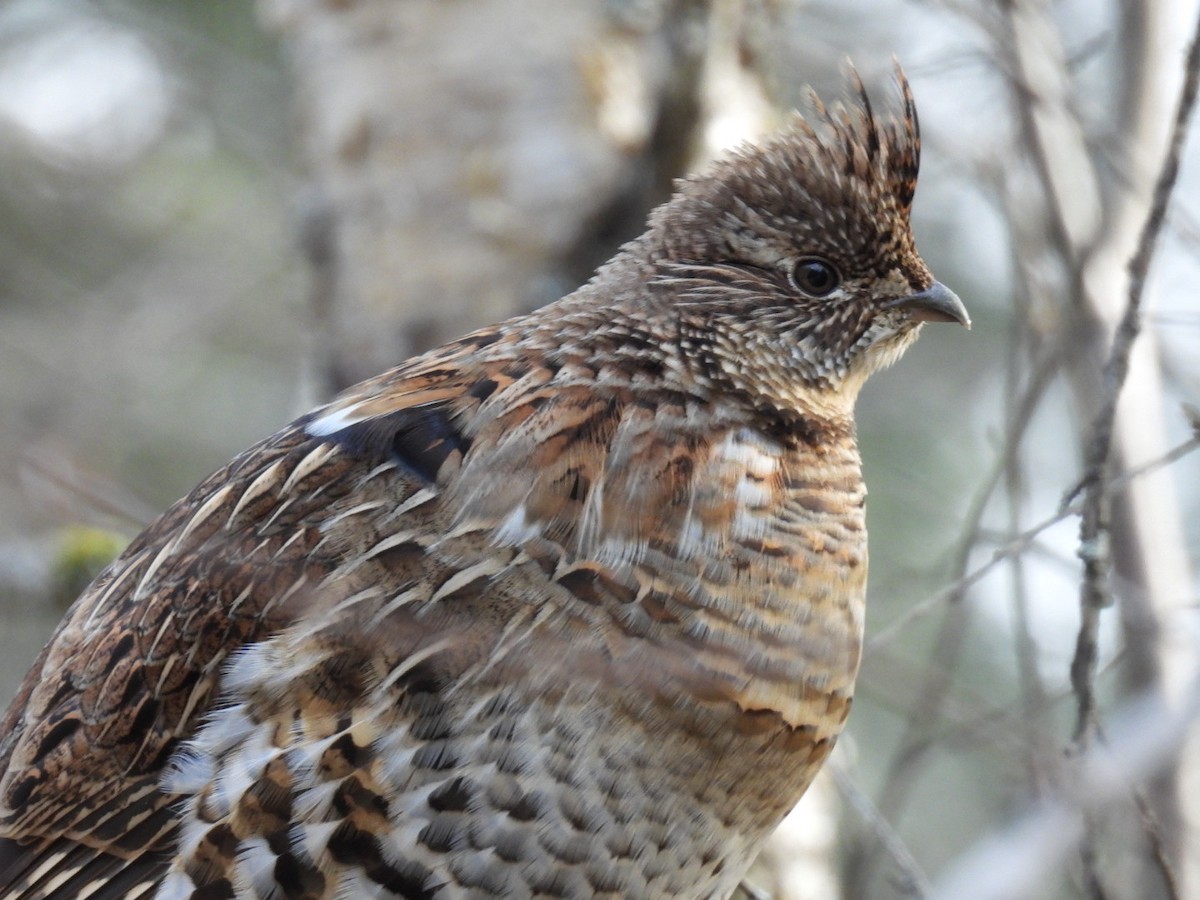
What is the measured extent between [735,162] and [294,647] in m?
1.44

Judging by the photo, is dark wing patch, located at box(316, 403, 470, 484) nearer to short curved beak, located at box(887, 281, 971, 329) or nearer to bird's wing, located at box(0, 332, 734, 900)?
bird's wing, located at box(0, 332, 734, 900)

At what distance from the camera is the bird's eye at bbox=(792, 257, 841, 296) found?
9.62 ft

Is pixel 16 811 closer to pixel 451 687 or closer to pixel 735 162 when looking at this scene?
pixel 451 687

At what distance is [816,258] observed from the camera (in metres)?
2.95

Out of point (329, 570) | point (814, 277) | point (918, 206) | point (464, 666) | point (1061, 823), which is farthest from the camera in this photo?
point (918, 206)

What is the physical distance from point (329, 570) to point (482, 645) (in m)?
0.32

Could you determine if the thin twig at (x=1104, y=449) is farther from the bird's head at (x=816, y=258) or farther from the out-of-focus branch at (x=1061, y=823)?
the bird's head at (x=816, y=258)

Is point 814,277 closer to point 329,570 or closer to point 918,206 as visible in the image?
point 329,570

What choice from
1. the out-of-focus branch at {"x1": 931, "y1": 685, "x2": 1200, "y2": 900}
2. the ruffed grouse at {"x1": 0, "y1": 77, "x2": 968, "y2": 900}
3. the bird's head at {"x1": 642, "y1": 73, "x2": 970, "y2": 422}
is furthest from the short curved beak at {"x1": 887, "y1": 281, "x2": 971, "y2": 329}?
the out-of-focus branch at {"x1": 931, "y1": 685, "x2": 1200, "y2": 900}

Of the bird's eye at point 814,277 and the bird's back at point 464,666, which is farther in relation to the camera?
the bird's eye at point 814,277

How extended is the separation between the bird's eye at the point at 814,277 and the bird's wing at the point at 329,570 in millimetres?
464

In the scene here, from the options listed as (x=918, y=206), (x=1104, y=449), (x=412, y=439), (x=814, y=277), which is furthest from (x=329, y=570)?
(x=918, y=206)

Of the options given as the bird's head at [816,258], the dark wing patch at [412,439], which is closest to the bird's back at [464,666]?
the dark wing patch at [412,439]

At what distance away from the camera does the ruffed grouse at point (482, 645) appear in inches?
90.6
